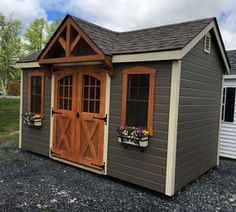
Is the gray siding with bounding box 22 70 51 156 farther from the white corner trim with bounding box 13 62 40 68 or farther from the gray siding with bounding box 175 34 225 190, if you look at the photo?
the gray siding with bounding box 175 34 225 190

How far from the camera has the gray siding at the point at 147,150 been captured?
13.3 feet

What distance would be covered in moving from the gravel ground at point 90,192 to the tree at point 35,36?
889 inches

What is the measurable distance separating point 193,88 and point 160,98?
82 centimetres

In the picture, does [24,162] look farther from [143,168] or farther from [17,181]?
[143,168]

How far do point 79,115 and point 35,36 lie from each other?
2346cm

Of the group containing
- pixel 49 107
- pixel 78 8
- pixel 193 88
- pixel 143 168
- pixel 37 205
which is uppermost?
pixel 78 8

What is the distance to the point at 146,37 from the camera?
4.91 metres

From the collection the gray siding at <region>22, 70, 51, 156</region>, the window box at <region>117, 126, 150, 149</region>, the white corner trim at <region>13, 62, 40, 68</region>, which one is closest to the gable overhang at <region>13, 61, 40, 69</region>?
the white corner trim at <region>13, 62, 40, 68</region>

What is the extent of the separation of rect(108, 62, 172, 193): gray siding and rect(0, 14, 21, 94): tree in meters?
21.8

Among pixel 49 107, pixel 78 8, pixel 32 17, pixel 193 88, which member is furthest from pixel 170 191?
pixel 32 17

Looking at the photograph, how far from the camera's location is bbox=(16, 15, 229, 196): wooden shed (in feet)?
13.3

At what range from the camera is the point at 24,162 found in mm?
5770

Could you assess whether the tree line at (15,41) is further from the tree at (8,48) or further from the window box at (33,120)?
the window box at (33,120)

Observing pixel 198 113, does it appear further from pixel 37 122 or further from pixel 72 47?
pixel 37 122
